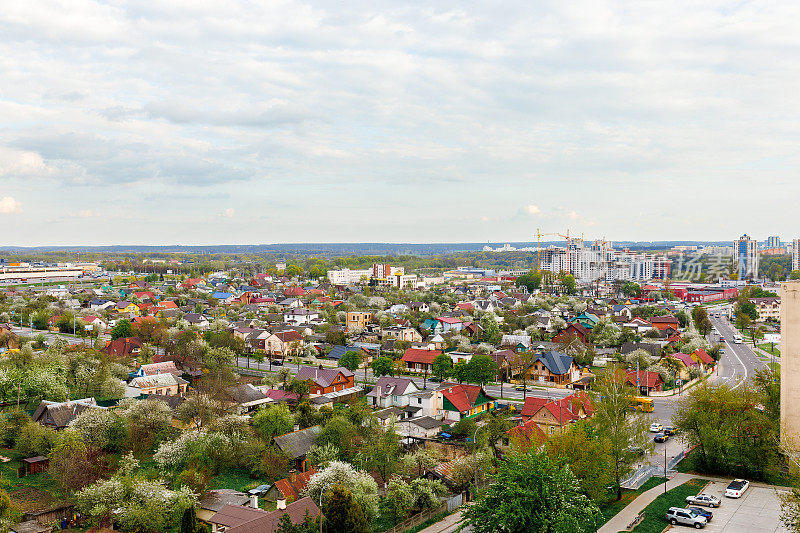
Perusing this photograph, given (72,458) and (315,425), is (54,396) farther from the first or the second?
(315,425)

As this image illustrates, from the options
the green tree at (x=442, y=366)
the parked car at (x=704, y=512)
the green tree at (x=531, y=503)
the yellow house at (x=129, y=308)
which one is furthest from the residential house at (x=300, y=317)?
the green tree at (x=531, y=503)

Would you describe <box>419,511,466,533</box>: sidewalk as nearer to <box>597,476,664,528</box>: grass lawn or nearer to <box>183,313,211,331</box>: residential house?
<box>597,476,664,528</box>: grass lawn

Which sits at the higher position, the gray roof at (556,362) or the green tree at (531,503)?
the green tree at (531,503)

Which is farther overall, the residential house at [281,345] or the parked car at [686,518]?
the residential house at [281,345]

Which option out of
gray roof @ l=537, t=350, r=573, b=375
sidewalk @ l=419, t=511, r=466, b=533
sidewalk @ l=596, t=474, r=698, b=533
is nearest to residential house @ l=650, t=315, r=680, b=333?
gray roof @ l=537, t=350, r=573, b=375

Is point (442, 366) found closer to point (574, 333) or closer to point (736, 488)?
point (736, 488)

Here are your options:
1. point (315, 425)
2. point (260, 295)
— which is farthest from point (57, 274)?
point (315, 425)

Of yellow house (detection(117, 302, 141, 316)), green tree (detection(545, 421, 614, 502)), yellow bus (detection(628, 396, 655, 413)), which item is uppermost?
green tree (detection(545, 421, 614, 502))

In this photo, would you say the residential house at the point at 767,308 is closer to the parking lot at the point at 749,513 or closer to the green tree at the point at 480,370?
the green tree at the point at 480,370
